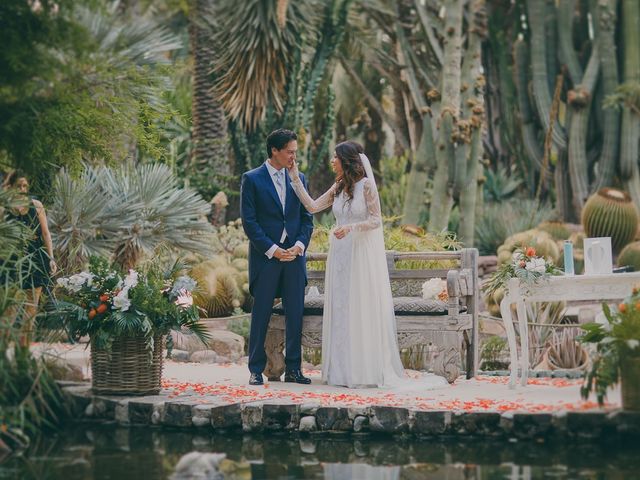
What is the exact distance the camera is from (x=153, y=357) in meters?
8.43

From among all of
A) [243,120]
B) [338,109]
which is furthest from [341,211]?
[338,109]

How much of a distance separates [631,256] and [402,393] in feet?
26.4

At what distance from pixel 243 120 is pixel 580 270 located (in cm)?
609

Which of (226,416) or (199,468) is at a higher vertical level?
(226,416)

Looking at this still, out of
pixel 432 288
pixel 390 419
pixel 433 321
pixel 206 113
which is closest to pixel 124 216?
pixel 432 288

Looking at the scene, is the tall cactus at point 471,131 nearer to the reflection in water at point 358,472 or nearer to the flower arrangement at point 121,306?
the flower arrangement at point 121,306

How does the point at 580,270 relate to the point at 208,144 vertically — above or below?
below

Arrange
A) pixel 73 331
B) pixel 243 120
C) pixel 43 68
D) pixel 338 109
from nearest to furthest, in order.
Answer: pixel 43 68 → pixel 73 331 → pixel 243 120 → pixel 338 109

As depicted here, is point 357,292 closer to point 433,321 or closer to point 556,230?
point 433,321

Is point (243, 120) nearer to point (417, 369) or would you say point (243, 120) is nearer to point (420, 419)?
point (417, 369)

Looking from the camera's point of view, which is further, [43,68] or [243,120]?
[243,120]

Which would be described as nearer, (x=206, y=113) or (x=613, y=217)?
(x=613, y=217)

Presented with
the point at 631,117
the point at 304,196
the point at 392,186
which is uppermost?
the point at 631,117

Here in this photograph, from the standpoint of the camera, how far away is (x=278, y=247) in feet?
29.7
